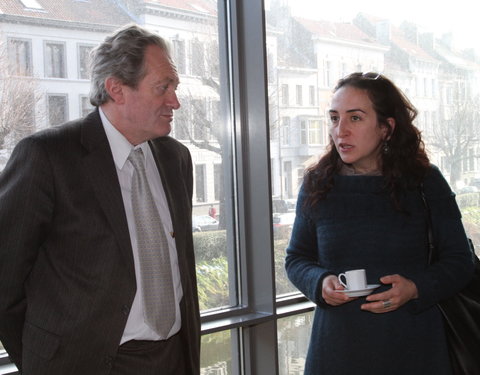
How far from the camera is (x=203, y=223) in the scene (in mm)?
3395

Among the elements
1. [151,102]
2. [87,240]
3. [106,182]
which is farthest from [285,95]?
[87,240]

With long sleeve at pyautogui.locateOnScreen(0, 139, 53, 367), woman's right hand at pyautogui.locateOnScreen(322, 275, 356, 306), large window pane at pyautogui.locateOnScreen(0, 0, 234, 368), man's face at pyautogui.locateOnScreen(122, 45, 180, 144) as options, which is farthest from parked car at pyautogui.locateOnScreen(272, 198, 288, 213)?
long sleeve at pyautogui.locateOnScreen(0, 139, 53, 367)

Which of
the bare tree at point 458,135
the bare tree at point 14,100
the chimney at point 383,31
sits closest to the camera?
the bare tree at point 14,100

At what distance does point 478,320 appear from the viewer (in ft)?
7.92

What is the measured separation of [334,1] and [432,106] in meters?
1.02

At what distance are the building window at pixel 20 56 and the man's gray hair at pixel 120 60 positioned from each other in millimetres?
650

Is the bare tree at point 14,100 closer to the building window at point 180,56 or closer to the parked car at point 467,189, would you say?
the building window at point 180,56

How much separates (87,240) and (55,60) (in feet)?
3.78

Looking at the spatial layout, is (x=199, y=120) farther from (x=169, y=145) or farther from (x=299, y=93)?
(x=169, y=145)

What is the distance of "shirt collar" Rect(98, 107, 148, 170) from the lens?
218 centimetres

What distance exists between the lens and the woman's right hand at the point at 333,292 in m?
2.36

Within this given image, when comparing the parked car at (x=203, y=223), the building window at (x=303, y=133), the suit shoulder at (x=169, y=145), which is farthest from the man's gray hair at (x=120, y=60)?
the building window at (x=303, y=133)

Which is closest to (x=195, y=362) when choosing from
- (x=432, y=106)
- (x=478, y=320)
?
(x=478, y=320)

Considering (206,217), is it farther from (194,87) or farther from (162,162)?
(162,162)
